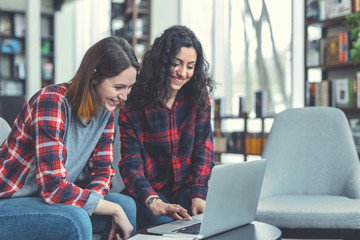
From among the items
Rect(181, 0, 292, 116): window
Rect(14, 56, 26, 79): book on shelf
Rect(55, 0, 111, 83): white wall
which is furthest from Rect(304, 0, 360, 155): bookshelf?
Rect(55, 0, 111, 83): white wall

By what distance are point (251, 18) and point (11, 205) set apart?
4443 mm

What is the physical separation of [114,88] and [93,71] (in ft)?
0.29

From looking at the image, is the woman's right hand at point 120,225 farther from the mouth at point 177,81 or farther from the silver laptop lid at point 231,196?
the mouth at point 177,81

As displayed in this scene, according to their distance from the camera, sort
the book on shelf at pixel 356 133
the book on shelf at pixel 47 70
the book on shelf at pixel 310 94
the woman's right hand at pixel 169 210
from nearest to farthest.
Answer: the woman's right hand at pixel 169 210 → the book on shelf at pixel 356 133 → the book on shelf at pixel 310 94 → the book on shelf at pixel 47 70

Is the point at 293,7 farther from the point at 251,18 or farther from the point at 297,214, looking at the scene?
the point at 297,214

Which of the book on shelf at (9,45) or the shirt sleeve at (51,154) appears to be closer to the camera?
the shirt sleeve at (51,154)

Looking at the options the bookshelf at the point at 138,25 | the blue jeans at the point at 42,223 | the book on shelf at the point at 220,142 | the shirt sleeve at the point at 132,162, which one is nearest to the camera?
the blue jeans at the point at 42,223

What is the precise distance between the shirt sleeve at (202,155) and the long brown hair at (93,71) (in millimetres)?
637

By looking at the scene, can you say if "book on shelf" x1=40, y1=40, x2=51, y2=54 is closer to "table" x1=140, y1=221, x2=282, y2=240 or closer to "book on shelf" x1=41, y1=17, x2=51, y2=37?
"book on shelf" x1=41, y1=17, x2=51, y2=37

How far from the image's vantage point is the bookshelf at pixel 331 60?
385 centimetres

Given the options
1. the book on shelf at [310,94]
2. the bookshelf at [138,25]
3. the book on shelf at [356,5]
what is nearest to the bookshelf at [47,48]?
the bookshelf at [138,25]

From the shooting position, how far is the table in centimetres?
146

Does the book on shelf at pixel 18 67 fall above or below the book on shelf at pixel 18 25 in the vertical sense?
below

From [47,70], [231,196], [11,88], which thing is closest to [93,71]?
[231,196]
